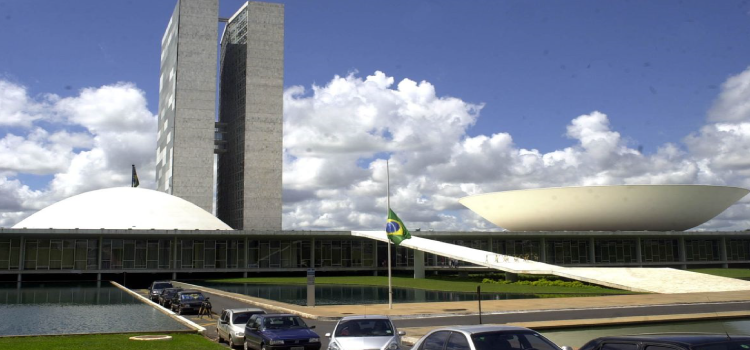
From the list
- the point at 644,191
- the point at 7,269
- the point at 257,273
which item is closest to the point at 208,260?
the point at 257,273

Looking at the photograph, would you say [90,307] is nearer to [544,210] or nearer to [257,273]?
[257,273]

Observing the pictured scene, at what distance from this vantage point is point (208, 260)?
68.6 m

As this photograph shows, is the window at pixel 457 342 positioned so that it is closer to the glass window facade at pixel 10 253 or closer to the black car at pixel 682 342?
the black car at pixel 682 342

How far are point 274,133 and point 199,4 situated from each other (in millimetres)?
23677

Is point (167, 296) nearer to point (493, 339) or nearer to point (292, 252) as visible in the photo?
point (493, 339)

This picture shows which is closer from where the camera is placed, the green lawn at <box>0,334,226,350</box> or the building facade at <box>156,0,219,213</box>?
the green lawn at <box>0,334,226,350</box>

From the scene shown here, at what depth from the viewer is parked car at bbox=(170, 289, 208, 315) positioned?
2880 cm

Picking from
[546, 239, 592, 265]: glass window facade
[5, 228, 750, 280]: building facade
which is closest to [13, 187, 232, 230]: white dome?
[5, 228, 750, 280]: building facade

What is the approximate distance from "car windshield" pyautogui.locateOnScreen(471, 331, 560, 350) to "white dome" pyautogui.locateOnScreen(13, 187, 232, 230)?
204ft

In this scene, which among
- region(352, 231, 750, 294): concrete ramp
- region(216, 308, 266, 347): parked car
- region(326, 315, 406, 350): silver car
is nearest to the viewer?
region(326, 315, 406, 350): silver car

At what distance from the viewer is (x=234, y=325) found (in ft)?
63.4

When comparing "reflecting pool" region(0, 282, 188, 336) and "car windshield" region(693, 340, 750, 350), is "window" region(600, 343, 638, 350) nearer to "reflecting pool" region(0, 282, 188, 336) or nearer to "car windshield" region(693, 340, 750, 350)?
"car windshield" region(693, 340, 750, 350)

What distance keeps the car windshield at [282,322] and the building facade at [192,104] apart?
84.5 metres

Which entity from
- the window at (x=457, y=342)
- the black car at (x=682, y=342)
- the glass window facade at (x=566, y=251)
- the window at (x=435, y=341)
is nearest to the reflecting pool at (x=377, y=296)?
the window at (x=435, y=341)
